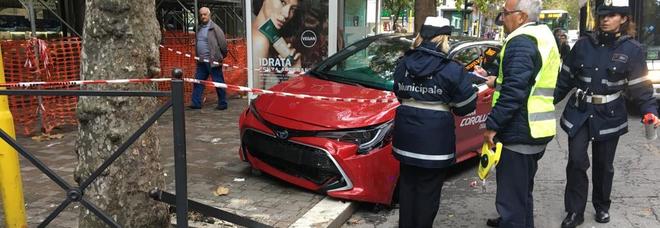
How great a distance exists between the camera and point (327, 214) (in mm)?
4367

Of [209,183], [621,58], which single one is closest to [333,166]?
[209,183]

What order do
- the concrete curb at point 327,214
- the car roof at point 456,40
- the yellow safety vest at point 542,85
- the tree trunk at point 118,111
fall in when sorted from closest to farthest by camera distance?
1. the tree trunk at point 118,111
2. the yellow safety vest at point 542,85
3. the concrete curb at point 327,214
4. the car roof at point 456,40

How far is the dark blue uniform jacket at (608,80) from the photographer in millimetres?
4102

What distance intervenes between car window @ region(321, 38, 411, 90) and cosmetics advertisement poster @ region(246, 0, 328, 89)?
8.78ft

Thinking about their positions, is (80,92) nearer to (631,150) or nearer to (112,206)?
(112,206)

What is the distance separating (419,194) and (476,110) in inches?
80.0

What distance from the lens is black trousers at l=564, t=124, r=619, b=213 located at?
422cm

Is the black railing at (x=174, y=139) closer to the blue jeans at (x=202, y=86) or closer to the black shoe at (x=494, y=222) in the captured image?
the black shoe at (x=494, y=222)

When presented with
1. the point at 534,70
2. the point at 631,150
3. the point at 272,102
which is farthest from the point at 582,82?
the point at 631,150

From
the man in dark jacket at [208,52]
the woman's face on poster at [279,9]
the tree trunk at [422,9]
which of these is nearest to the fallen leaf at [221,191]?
the woman's face on poster at [279,9]

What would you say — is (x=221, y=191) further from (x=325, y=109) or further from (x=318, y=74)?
(x=318, y=74)

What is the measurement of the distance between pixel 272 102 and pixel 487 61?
90.2 inches

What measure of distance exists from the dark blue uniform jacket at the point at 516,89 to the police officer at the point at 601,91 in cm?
94

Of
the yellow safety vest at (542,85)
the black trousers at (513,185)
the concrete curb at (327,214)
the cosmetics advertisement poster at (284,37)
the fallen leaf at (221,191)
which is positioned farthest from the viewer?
the cosmetics advertisement poster at (284,37)
